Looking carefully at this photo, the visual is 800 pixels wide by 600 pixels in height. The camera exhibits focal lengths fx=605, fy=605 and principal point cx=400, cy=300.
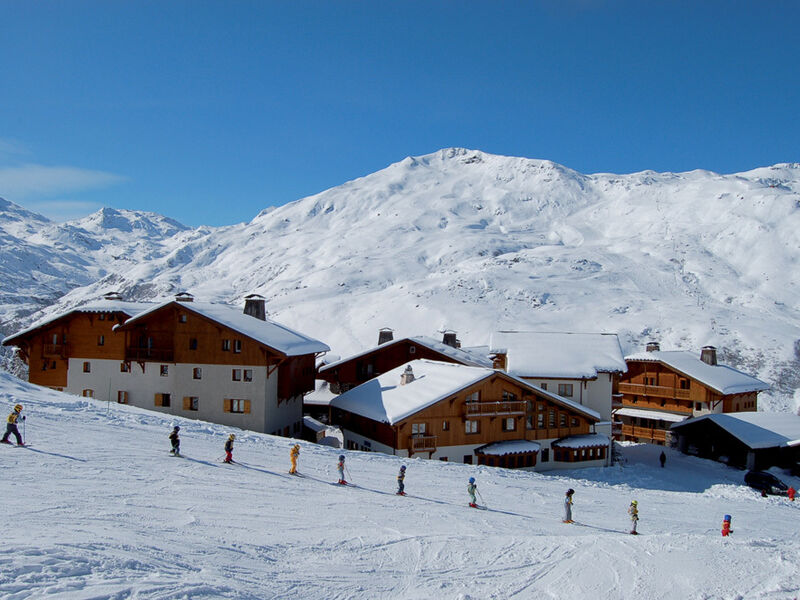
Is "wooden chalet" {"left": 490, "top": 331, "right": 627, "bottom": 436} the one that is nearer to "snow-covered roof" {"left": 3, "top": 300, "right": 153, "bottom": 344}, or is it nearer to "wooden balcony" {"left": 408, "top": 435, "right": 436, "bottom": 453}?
"wooden balcony" {"left": 408, "top": 435, "right": 436, "bottom": 453}

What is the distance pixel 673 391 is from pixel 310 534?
42887mm

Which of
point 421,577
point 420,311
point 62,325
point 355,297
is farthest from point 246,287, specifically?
point 421,577

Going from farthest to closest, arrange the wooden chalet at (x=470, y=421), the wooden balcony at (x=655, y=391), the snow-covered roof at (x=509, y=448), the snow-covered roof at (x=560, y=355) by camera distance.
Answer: the wooden balcony at (x=655, y=391), the snow-covered roof at (x=560, y=355), the snow-covered roof at (x=509, y=448), the wooden chalet at (x=470, y=421)

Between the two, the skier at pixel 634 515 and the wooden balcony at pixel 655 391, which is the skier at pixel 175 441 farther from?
the wooden balcony at pixel 655 391

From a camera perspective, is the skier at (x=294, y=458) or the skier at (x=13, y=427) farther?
the skier at (x=294, y=458)

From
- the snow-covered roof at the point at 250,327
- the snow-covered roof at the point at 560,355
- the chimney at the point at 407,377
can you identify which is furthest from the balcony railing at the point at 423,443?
the snow-covered roof at the point at 560,355

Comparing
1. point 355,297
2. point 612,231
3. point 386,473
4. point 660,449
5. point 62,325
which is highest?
point 612,231

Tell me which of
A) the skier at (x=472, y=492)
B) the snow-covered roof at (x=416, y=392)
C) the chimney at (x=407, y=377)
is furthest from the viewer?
the chimney at (x=407, y=377)

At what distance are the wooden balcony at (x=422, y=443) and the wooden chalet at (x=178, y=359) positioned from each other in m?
8.89

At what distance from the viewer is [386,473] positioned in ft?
73.8

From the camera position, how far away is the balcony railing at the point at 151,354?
3616 cm

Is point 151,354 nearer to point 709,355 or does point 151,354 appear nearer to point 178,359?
point 178,359

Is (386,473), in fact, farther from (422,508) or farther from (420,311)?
(420,311)

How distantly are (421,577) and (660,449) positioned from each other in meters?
38.6
